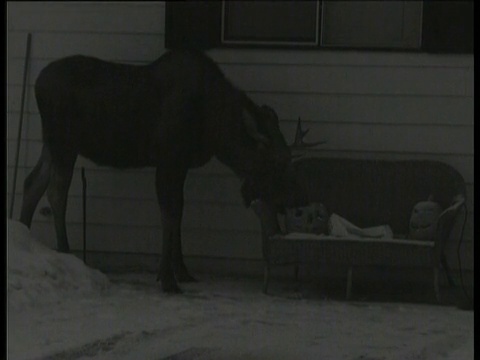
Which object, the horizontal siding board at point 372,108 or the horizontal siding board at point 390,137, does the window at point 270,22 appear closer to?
the horizontal siding board at point 372,108

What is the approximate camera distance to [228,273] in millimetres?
9648

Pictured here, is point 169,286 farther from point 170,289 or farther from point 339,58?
point 339,58

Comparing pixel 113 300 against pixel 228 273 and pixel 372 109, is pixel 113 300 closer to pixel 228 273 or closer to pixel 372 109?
pixel 228 273

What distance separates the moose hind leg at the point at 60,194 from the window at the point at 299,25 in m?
1.36

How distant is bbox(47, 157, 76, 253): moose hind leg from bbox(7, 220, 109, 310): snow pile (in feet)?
2.06

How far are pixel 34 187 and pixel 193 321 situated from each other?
272cm

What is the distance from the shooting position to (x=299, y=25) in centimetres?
963

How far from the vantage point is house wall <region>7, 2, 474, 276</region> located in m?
9.35

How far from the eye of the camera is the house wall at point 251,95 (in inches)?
368

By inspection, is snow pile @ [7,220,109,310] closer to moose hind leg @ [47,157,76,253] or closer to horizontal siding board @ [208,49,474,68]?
moose hind leg @ [47,157,76,253]

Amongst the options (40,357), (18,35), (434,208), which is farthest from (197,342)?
(18,35)

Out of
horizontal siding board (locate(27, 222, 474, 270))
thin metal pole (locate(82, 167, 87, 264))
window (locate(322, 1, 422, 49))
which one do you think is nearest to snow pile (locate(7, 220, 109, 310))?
thin metal pole (locate(82, 167, 87, 264))

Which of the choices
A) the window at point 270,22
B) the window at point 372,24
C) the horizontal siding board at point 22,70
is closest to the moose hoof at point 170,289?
the window at point 270,22

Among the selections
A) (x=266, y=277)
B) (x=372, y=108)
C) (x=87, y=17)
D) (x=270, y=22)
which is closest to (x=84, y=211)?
(x=87, y=17)
